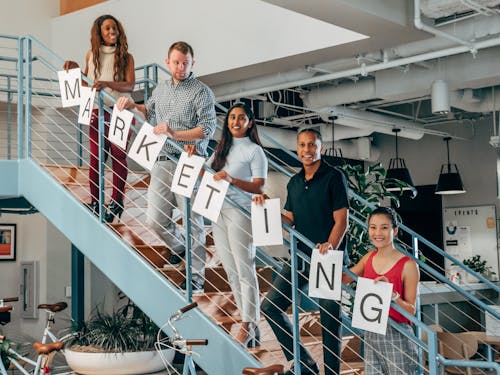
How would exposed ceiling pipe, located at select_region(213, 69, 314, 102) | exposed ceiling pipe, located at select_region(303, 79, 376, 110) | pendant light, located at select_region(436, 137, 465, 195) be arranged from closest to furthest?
exposed ceiling pipe, located at select_region(213, 69, 314, 102) < exposed ceiling pipe, located at select_region(303, 79, 376, 110) < pendant light, located at select_region(436, 137, 465, 195)

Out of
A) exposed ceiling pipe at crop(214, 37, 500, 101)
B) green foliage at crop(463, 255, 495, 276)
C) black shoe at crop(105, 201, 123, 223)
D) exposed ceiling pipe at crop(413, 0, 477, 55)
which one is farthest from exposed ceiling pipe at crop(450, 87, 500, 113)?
black shoe at crop(105, 201, 123, 223)

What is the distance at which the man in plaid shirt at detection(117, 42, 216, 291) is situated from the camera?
4285 millimetres

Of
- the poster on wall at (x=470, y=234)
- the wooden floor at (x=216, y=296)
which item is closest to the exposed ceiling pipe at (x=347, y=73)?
the wooden floor at (x=216, y=296)

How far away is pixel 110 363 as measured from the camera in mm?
5266

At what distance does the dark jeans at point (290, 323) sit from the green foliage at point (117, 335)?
1728mm

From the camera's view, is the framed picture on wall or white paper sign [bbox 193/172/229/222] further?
the framed picture on wall

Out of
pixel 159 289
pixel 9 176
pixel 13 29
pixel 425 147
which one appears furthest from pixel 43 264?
pixel 425 147

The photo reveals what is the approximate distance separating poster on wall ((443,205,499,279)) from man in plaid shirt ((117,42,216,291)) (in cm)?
774

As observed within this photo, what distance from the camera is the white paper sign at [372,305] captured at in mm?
3384

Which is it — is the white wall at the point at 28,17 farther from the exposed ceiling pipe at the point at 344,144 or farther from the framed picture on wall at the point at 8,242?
the exposed ceiling pipe at the point at 344,144

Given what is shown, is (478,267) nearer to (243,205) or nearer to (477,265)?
(477,265)

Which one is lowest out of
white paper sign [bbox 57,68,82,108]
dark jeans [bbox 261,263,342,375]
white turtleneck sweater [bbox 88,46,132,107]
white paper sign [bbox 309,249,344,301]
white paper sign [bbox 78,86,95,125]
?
dark jeans [bbox 261,263,342,375]

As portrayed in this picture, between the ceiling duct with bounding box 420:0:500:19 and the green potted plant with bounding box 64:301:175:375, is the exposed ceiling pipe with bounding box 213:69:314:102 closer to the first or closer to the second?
the ceiling duct with bounding box 420:0:500:19

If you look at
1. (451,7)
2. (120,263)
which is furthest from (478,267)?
(120,263)
